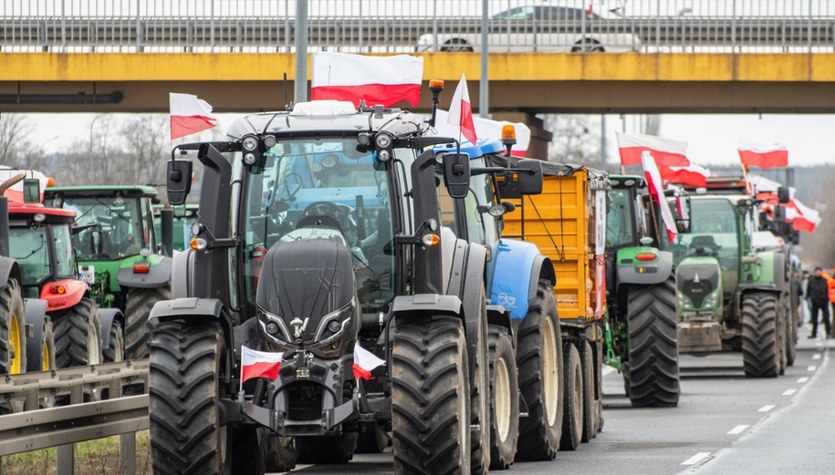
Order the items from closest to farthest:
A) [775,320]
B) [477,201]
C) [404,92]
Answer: [477,201], [404,92], [775,320]

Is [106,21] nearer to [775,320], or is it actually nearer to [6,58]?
[6,58]

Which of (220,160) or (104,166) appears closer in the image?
(220,160)

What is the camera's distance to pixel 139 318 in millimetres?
23062

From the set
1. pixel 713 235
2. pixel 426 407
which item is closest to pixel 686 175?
pixel 713 235

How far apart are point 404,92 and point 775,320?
359 inches

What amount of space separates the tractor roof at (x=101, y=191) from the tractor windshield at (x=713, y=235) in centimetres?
867

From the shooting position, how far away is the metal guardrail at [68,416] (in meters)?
10.8

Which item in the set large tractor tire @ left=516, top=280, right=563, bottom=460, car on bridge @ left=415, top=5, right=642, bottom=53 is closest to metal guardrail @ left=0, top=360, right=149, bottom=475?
large tractor tire @ left=516, top=280, right=563, bottom=460

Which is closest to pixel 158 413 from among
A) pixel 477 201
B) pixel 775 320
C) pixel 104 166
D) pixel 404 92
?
pixel 477 201

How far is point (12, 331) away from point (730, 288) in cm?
1425

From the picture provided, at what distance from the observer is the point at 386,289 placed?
11.3m

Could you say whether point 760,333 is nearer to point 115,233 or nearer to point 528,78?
point 115,233

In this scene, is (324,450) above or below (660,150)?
below

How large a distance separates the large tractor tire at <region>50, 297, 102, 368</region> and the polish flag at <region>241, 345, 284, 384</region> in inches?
379
